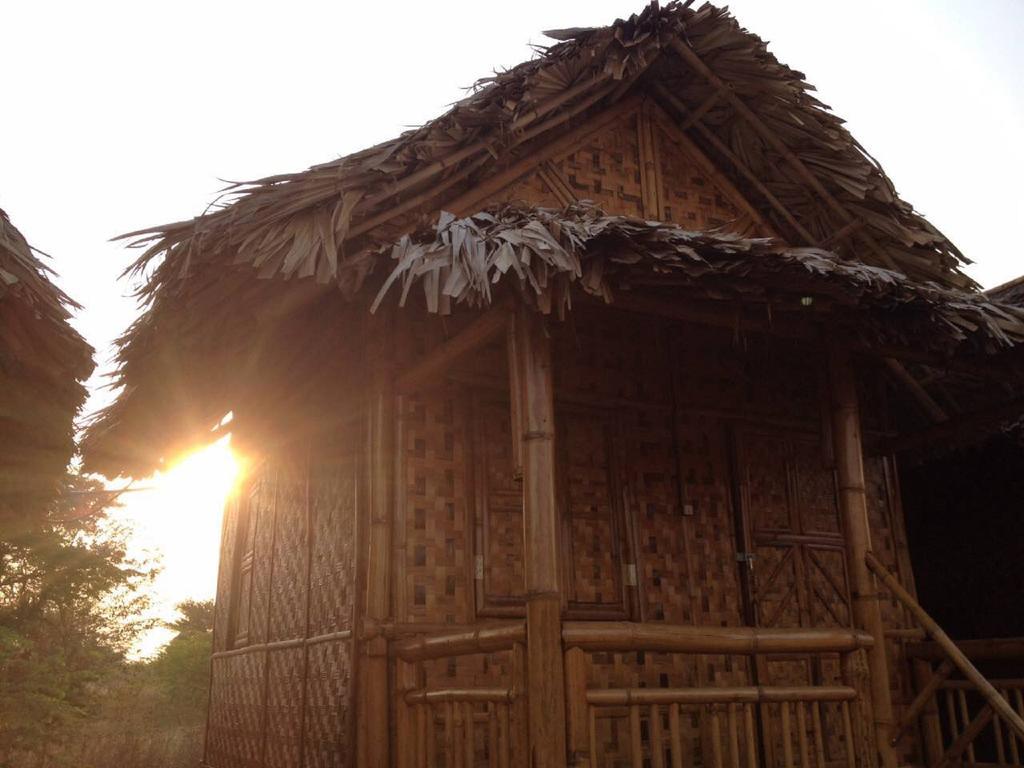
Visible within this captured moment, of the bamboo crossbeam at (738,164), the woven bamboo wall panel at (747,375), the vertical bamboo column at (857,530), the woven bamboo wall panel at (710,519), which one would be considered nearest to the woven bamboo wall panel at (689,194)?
Result: the bamboo crossbeam at (738,164)

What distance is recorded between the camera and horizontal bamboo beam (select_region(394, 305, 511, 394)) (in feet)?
13.9

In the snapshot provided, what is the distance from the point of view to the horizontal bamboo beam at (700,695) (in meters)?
3.47

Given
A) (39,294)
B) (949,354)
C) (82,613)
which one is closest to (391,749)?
(39,294)

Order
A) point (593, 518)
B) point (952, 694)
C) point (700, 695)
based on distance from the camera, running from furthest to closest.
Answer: point (952, 694) < point (593, 518) < point (700, 695)

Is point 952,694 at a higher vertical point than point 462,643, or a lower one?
lower

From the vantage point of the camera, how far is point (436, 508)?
197 inches

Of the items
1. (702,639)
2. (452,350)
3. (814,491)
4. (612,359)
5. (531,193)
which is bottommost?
(702,639)

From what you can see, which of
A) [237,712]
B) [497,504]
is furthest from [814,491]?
[237,712]

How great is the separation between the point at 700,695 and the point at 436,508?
190 centimetres

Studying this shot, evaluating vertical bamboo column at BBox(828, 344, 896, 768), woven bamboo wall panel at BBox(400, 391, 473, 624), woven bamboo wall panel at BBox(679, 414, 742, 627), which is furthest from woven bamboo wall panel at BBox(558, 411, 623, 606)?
vertical bamboo column at BBox(828, 344, 896, 768)

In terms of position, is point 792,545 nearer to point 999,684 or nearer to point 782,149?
point 999,684

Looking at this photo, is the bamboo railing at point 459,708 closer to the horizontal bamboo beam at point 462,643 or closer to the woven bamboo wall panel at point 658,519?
the horizontal bamboo beam at point 462,643

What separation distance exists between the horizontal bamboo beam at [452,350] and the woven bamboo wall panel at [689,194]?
206cm

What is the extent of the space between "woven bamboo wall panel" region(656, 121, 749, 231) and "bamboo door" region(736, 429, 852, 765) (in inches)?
58.2
